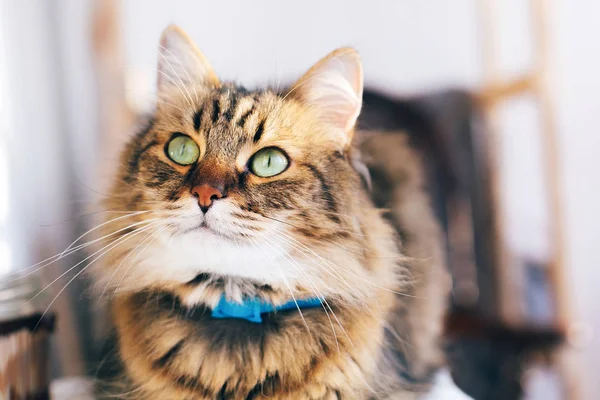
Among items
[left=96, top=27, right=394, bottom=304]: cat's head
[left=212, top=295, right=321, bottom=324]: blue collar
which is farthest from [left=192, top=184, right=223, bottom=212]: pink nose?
[left=212, top=295, right=321, bottom=324]: blue collar

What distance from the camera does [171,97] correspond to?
663 mm

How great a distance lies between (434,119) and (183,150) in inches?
22.8

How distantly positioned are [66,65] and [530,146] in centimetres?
90

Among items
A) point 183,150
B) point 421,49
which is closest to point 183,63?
point 183,150

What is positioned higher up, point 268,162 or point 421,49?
point 421,49

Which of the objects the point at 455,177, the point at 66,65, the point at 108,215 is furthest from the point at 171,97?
the point at 455,177

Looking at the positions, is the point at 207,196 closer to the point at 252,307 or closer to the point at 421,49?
the point at 252,307

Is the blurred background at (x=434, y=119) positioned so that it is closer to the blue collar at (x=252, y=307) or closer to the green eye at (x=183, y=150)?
the green eye at (x=183, y=150)

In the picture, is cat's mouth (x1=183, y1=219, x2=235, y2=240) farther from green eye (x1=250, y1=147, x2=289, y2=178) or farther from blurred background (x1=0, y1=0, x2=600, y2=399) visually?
blurred background (x1=0, y1=0, x2=600, y2=399)

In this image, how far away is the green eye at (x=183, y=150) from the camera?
24.1 inches

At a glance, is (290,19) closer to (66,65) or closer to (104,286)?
(66,65)

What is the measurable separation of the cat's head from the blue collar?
0.01 meters

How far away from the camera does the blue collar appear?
62cm

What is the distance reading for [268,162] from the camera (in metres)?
0.60
